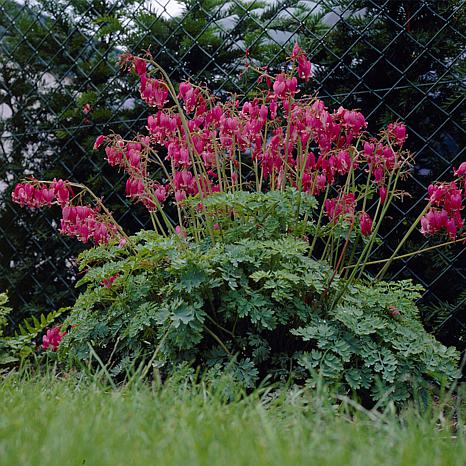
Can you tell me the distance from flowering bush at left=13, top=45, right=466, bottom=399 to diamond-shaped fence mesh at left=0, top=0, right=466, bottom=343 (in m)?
0.53

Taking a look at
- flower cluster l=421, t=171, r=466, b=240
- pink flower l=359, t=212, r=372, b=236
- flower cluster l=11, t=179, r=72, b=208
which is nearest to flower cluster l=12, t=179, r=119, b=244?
flower cluster l=11, t=179, r=72, b=208

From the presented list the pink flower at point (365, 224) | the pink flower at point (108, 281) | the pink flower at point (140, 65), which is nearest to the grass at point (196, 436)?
the pink flower at point (108, 281)

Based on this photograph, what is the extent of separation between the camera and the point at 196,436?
1.31 meters

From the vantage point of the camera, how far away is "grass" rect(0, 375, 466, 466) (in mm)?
1173

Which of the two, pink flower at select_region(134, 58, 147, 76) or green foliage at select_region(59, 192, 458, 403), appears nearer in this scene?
green foliage at select_region(59, 192, 458, 403)

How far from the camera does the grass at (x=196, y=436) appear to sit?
117cm

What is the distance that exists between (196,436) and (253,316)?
927 mm

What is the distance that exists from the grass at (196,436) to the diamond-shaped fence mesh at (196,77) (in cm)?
153

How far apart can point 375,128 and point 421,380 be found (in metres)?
1.30

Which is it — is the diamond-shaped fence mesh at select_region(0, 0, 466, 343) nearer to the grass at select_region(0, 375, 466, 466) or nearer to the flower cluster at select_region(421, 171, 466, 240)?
the flower cluster at select_region(421, 171, 466, 240)

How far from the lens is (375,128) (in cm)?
317

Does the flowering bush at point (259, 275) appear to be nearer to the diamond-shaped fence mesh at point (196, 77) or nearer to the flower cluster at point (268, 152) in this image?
the flower cluster at point (268, 152)

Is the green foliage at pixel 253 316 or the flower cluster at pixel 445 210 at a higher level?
the flower cluster at pixel 445 210

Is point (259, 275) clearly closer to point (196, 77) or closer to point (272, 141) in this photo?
point (272, 141)
